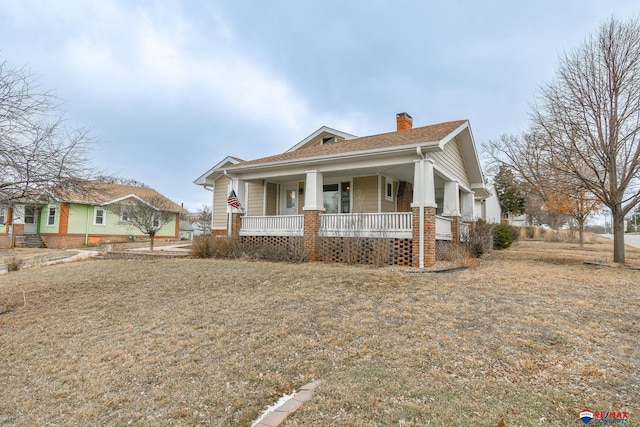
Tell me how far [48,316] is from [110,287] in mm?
1974

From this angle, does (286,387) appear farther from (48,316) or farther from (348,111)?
(348,111)

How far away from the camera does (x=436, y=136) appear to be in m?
9.67

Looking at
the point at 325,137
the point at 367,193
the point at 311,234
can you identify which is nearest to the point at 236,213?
the point at 311,234

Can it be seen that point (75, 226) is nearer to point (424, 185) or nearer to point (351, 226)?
point (351, 226)

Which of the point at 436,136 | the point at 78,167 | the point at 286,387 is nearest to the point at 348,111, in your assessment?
the point at 436,136

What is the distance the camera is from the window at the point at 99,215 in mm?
24234

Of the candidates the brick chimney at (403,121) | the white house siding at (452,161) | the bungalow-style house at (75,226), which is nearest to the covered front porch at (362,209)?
the white house siding at (452,161)

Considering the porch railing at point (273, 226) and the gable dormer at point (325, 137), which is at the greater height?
the gable dormer at point (325, 137)

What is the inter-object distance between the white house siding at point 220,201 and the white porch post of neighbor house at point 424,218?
1142cm

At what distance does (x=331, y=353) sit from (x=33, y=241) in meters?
27.9

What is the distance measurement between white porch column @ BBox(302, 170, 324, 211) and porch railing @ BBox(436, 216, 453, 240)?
384 centimetres

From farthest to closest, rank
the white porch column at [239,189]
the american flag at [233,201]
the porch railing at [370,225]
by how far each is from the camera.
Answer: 1. the white porch column at [239,189]
2. the american flag at [233,201]
3. the porch railing at [370,225]

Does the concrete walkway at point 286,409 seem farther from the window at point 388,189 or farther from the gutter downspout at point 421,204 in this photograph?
the window at point 388,189

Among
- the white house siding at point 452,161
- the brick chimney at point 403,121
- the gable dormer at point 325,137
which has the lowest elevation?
the white house siding at point 452,161
